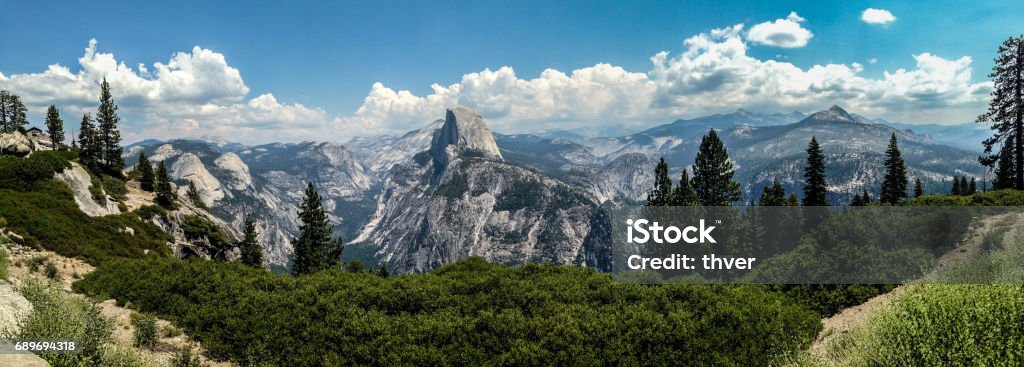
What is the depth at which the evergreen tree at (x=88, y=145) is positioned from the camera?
60.1 m

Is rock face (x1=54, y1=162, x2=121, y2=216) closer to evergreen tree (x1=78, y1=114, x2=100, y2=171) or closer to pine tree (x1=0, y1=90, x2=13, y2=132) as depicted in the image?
A: evergreen tree (x1=78, y1=114, x2=100, y2=171)

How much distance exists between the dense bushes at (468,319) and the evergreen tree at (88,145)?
5810cm

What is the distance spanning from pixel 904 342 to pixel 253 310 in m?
19.0

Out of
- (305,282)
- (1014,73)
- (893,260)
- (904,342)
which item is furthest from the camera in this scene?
(1014,73)

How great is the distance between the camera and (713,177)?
56875 mm

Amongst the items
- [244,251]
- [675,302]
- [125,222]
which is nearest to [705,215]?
[675,302]

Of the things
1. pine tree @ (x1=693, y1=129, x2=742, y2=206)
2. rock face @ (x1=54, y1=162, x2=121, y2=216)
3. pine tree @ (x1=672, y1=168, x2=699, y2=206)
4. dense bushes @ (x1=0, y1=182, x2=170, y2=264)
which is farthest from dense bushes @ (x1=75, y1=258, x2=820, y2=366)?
pine tree @ (x1=693, y1=129, x2=742, y2=206)

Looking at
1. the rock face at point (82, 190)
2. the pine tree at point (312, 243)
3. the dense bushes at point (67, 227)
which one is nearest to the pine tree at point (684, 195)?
the pine tree at point (312, 243)

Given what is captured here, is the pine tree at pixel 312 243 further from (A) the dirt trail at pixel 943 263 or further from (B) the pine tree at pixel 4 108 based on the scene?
(B) the pine tree at pixel 4 108

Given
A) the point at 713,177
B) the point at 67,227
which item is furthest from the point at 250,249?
the point at 713,177

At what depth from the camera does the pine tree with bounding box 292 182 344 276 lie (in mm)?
58375

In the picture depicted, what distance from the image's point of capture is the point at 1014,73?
40.9m

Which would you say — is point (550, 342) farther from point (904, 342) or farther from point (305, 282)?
point (305, 282)

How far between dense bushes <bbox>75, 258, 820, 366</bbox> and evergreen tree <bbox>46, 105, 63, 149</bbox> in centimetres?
10121
